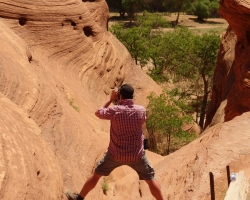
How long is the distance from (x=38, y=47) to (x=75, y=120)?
6418mm

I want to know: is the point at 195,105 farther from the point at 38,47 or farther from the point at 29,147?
the point at 29,147

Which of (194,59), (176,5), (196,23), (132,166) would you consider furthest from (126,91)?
(176,5)

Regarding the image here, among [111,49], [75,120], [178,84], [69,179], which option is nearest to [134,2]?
[178,84]

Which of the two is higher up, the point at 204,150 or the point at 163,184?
the point at 204,150

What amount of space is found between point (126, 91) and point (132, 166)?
3.71 feet

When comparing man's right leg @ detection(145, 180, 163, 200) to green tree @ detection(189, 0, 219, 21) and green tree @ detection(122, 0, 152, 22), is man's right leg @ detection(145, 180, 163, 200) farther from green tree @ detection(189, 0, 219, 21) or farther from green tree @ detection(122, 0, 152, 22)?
green tree @ detection(189, 0, 219, 21)

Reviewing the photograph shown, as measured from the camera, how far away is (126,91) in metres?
5.27

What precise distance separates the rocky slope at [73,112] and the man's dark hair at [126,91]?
1.45 meters

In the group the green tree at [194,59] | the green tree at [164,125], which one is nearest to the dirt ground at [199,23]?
the green tree at [194,59]

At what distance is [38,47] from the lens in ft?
50.8

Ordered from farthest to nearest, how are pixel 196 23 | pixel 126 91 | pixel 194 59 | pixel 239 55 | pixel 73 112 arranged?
1. pixel 196 23
2. pixel 194 59
3. pixel 239 55
4. pixel 73 112
5. pixel 126 91

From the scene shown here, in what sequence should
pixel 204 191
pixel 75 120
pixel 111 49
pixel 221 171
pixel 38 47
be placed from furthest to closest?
pixel 111 49
pixel 38 47
pixel 75 120
pixel 221 171
pixel 204 191

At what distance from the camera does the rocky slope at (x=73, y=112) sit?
5.50 metres

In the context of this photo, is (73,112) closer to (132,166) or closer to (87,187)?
(87,187)
